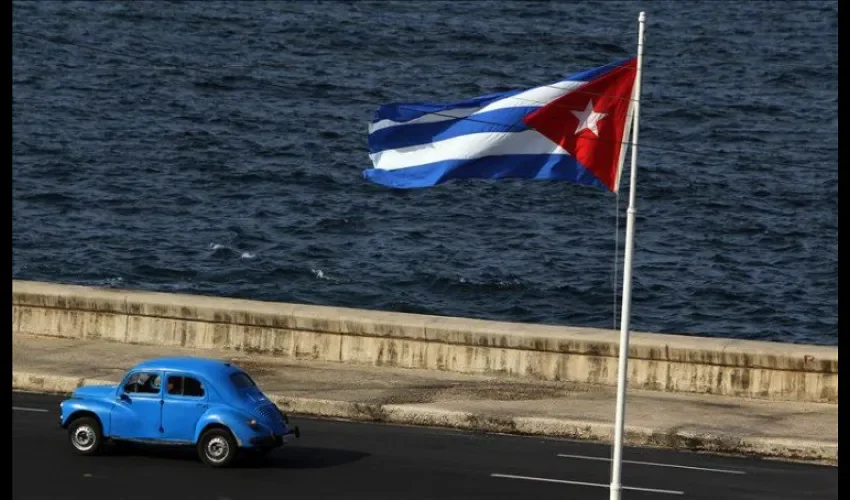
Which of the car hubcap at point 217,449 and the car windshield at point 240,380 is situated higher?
the car windshield at point 240,380

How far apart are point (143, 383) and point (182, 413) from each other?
2.39 feet

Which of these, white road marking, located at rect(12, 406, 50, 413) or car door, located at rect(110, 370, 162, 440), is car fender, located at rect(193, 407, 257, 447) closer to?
car door, located at rect(110, 370, 162, 440)

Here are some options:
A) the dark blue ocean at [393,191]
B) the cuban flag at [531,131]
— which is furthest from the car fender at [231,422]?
the dark blue ocean at [393,191]

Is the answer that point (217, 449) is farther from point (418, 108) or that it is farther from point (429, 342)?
point (429, 342)

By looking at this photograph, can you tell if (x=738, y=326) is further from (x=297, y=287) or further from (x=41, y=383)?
(x=41, y=383)

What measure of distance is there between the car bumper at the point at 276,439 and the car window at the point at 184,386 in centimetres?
95

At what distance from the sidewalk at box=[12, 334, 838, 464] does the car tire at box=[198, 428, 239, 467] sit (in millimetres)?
3439

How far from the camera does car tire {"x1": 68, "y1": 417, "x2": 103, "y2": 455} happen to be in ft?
69.8

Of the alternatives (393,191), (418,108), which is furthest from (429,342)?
(393,191)

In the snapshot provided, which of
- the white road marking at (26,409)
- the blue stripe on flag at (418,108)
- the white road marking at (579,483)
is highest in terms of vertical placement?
the blue stripe on flag at (418,108)

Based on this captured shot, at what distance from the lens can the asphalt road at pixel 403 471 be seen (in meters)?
20.0

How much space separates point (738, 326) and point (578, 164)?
27.0m

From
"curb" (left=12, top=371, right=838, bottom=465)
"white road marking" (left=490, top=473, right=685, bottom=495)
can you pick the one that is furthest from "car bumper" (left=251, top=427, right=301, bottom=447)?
"curb" (left=12, top=371, right=838, bottom=465)

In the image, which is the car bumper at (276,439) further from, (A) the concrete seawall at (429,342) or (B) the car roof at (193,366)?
(A) the concrete seawall at (429,342)
